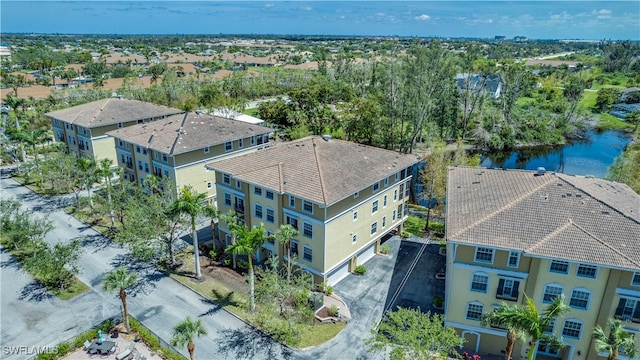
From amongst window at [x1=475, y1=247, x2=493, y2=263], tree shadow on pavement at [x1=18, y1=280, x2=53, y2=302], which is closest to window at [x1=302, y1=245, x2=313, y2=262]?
window at [x1=475, y1=247, x2=493, y2=263]

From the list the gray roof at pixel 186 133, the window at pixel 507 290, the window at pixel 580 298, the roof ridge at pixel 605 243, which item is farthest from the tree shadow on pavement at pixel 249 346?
the gray roof at pixel 186 133

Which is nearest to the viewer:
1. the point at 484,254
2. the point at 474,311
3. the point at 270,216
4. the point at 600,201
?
the point at 484,254

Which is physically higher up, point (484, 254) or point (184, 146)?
point (184, 146)

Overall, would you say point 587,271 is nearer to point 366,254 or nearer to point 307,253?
point 366,254

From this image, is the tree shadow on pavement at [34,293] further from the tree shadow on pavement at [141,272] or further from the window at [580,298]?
the window at [580,298]

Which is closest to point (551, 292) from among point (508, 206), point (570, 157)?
point (508, 206)

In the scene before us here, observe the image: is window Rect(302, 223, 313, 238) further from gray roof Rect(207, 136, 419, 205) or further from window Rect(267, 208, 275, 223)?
window Rect(267, 208, 275, 223)

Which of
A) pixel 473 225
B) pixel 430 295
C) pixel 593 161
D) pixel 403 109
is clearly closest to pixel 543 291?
pixel 473 225
